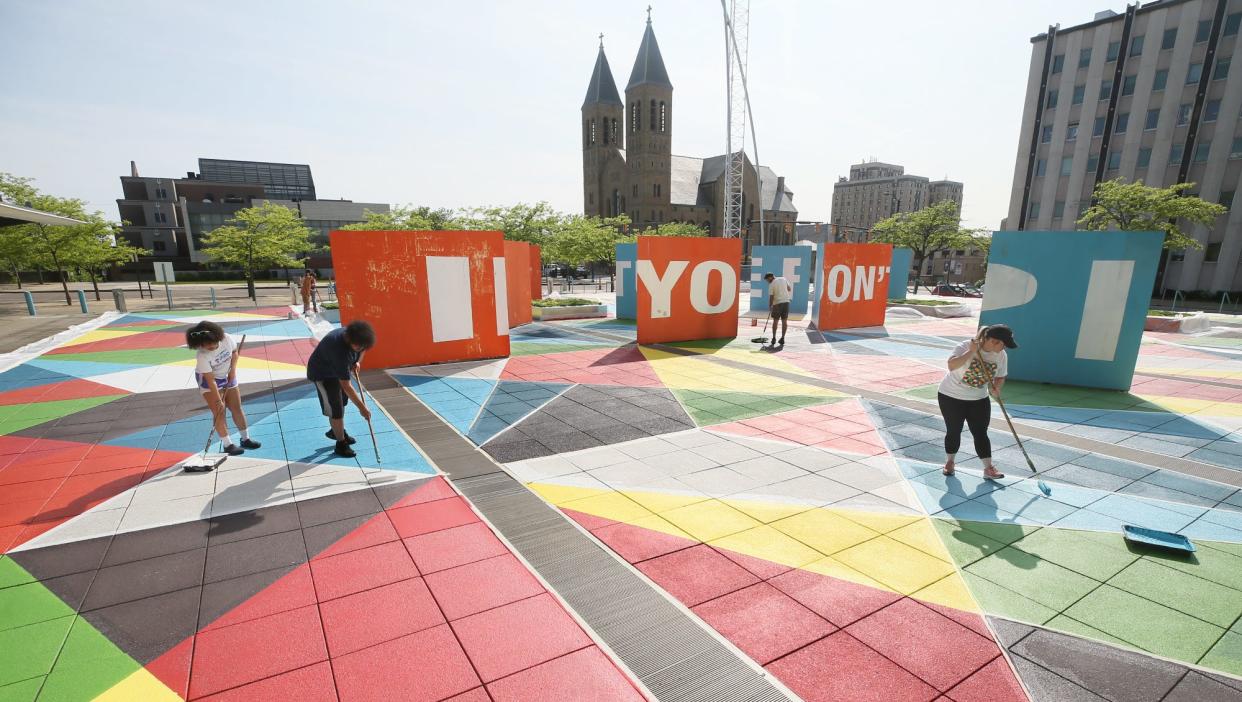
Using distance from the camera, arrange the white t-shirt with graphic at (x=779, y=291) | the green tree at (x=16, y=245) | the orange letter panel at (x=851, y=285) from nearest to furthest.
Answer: the white t-shirt with graphic at (x=779, y=291)
the orange letter panel at (x=851, y=285)
the green tree at (x=16, y=245)

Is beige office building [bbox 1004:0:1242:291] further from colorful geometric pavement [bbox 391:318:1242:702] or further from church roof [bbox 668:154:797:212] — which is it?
colorful geometric pavement [bbox 391:318:1242:702]

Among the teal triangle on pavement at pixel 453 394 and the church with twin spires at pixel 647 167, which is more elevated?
the church with twin spires at pixel 647 167

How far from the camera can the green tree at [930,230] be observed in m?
41.2

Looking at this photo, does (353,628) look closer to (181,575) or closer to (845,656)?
(181,575)

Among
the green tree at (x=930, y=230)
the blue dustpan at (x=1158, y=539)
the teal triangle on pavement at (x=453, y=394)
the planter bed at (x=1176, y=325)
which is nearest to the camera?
the blue dustpan at (x=1158, y=539)

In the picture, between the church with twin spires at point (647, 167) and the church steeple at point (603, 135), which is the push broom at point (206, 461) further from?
the church steeple at point (603, 135)

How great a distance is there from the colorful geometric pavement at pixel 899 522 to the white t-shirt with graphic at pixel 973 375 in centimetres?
104

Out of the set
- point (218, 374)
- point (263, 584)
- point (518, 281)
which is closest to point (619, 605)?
point (263, 584)

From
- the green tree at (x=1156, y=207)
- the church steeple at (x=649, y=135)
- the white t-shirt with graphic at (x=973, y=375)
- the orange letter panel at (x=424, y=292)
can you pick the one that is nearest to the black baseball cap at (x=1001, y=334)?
the white t-shirt with graphic at (x=973, y=375)

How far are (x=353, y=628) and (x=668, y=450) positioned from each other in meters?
4.09

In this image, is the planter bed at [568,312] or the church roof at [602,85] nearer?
the planter bed at [568,312]

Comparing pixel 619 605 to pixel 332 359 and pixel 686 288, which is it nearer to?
pixel 332 359

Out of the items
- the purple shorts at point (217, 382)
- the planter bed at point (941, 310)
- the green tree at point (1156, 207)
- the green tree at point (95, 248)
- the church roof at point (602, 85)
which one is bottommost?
the planter bed at point (941, 310)

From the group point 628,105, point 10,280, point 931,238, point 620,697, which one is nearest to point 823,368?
point 620,697
